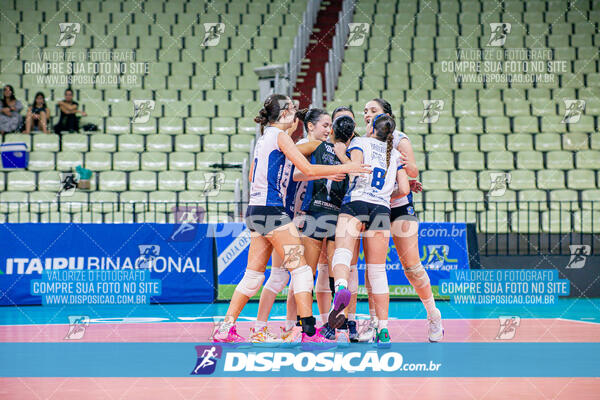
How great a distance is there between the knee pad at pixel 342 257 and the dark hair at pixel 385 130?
827 mm

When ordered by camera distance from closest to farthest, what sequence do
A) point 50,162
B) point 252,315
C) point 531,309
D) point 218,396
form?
point 218,396
point 252,315
point 531,309
point 50,162

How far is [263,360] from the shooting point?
5.73 meters

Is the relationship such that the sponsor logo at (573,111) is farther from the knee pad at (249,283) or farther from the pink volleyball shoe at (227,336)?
the pink volleyball shoe at (227,336)

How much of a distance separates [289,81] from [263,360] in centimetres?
1034

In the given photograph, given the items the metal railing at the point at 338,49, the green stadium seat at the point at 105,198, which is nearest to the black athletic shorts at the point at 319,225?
the green stadium seat at the point at 105,198

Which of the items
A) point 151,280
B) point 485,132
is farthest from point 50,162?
point 485,132

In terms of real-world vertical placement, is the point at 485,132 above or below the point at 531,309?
above

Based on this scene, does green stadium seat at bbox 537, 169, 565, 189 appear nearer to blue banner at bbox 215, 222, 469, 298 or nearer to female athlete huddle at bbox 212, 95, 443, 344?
blue banner at bbox 215, 222, 469, 298

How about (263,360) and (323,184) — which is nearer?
(263,360)

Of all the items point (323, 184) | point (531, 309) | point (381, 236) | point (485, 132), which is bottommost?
point (531, 309)

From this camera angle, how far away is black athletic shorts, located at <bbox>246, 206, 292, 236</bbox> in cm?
646

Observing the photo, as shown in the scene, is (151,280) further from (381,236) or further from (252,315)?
(381,236)

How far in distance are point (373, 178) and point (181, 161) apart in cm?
913

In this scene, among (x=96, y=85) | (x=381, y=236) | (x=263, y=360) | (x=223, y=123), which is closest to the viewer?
(x=263, y=360)
